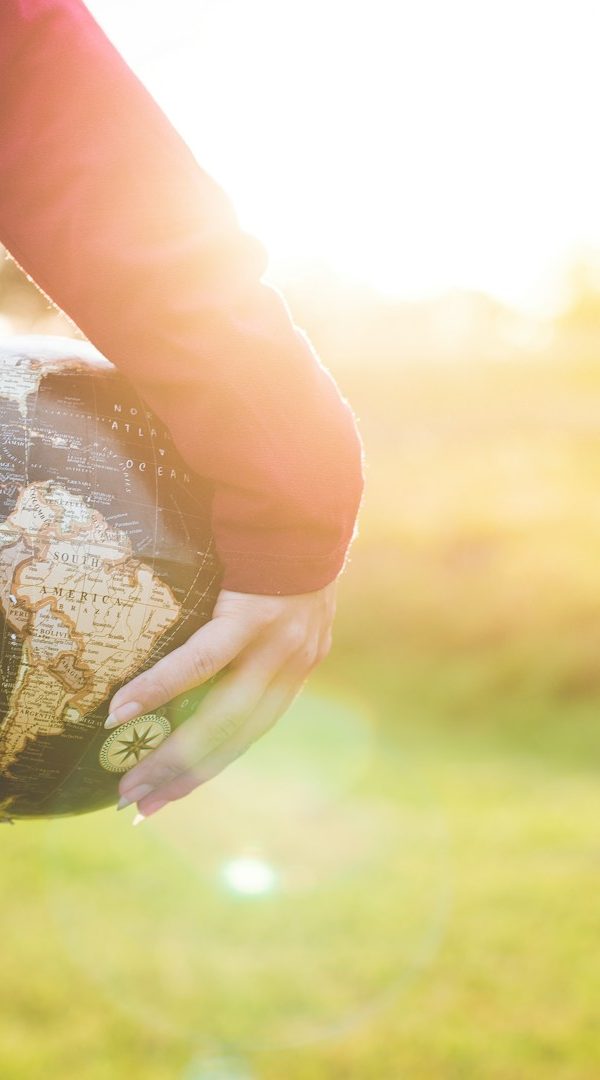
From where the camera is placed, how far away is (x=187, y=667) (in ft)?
6.38

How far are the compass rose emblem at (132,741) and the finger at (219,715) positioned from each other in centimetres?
2

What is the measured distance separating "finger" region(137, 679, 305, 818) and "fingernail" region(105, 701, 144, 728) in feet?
0.55

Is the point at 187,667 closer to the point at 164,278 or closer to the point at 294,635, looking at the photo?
the point at 294,635

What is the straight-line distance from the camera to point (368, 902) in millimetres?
9039

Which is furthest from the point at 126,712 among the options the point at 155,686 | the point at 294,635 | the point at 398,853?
the point at 398,853

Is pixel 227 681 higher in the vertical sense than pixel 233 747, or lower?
higher

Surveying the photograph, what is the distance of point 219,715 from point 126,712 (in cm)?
16

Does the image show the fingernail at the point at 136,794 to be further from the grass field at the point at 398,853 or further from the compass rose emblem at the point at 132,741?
the grass field at the point at 398,853

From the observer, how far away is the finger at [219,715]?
1.99 metres

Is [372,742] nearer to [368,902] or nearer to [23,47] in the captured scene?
[368,902]

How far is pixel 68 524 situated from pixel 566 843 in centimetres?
953

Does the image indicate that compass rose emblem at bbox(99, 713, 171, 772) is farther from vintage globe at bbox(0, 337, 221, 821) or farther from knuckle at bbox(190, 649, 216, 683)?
knuckle at bbox(190, 649, 216, 683)

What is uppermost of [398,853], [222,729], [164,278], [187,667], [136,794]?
[164,278]

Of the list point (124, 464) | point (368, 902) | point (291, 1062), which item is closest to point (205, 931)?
point (368, 902)
